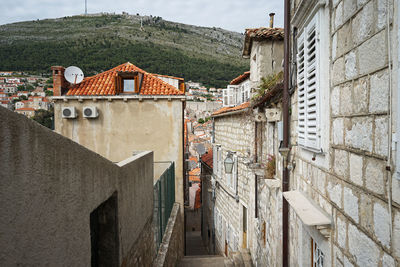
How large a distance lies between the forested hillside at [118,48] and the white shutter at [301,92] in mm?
76136

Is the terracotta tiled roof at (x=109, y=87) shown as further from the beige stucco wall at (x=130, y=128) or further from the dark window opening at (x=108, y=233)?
the dark window opening at (x=108, y=233)

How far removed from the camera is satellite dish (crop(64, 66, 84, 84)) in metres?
10.7

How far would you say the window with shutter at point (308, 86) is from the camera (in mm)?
3054

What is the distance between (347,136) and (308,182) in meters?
1.38

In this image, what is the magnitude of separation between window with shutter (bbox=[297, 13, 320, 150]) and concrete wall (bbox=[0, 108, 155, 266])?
261 centimetres

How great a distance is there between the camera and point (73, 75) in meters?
10.8

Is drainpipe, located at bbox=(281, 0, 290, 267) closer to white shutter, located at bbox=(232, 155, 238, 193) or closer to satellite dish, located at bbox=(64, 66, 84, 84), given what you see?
white shutter, located at bbox=(232, 155, 238, 193)

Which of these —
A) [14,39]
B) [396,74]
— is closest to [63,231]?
[396,74]

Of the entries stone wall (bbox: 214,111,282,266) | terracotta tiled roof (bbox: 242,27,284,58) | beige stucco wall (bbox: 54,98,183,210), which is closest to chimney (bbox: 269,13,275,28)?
terracotta tiled roof (bbox: 242,27,284,58)

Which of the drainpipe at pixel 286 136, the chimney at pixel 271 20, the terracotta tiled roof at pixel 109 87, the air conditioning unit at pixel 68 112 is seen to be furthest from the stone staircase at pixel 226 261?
the chimney at pixel 271 20

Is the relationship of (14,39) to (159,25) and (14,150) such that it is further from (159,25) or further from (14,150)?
(14,150)

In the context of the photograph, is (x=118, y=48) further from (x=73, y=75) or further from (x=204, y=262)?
(x=204, y=262)

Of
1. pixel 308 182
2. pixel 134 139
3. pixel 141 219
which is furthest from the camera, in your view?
pixel 134 139

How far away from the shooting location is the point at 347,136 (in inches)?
94.6
